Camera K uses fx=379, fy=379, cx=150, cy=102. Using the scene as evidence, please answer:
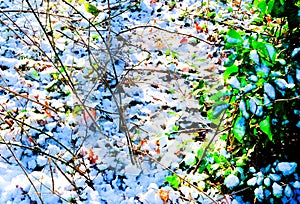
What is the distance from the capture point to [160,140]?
8.46 ft

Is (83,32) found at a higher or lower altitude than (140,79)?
higher

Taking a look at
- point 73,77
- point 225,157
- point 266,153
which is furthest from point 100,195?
point 73,77

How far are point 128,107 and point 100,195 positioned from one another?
0.84 m

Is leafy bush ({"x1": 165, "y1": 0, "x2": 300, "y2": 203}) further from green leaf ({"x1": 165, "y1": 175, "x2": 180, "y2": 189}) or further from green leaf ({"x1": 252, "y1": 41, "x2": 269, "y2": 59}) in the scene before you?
green leaf ({"x1": 165, "y1": 175, "x2": 180, "y2": 189})

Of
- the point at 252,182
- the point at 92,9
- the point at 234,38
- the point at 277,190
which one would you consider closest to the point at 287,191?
the point at 277,190

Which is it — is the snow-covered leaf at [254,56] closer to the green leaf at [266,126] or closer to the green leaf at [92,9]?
the green leaf at [266,126]

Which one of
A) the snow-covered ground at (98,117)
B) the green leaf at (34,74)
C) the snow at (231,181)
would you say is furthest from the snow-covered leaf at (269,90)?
the green leaf at (34,74)

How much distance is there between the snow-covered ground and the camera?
219cm

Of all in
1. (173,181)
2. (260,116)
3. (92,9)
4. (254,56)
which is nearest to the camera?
(254,56)

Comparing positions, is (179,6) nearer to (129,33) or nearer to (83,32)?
(129,33)

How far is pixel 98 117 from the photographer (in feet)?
8.95

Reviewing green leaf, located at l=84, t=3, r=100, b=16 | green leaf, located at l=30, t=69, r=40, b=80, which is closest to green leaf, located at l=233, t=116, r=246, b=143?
green leaf, located at l=84, t=3, r=100, b=16

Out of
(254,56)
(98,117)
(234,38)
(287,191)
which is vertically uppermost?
(98,117)

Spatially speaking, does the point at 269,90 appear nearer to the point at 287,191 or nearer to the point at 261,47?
the point at 261,47
